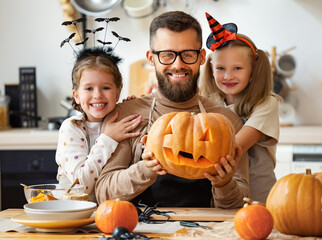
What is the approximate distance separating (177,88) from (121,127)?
0.26m

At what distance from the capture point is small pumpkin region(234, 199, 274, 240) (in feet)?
3.89

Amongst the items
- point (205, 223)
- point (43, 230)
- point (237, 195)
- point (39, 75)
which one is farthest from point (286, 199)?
point (39, 75)

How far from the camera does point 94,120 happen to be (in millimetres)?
1955

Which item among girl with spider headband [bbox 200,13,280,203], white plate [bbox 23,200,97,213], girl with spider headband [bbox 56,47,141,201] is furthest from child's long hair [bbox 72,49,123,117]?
white plate [bbox 23,200,97,213]

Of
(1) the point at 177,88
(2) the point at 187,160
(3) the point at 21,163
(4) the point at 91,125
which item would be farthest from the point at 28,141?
(2) the point at 187,160

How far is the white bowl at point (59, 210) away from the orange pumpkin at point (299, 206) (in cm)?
51

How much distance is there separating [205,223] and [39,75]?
9.10 feet

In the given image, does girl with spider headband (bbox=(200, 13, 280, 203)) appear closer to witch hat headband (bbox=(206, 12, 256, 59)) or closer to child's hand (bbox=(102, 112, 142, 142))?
witch hat headband (bbox=(206, 12, 256, 59))

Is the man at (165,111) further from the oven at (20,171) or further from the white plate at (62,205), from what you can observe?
the oven at (20,171)

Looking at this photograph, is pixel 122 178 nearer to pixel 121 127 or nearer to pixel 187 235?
pixel 121 127

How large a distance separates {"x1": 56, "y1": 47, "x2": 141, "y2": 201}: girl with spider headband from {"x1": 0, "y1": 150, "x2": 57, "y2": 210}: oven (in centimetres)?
127

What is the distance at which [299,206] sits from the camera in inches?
49.2

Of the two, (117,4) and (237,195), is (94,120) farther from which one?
(117,4)

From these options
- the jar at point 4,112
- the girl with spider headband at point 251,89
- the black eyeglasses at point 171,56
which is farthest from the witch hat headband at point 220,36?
the jar at point 4,112
